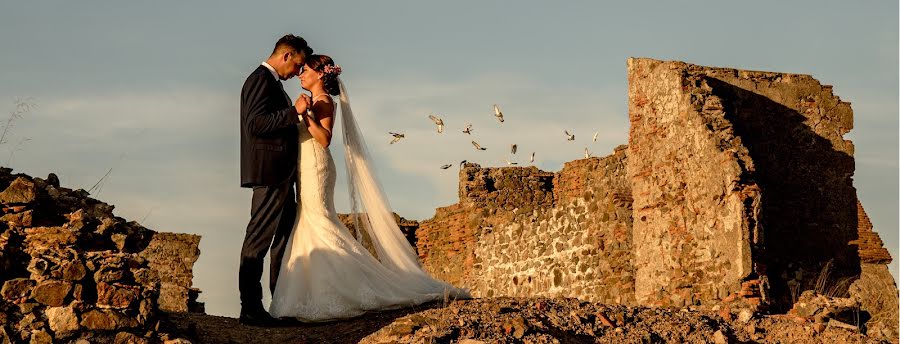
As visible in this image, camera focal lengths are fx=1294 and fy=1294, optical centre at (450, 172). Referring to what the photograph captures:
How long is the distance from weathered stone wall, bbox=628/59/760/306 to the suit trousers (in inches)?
211

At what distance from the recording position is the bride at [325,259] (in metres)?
9.92

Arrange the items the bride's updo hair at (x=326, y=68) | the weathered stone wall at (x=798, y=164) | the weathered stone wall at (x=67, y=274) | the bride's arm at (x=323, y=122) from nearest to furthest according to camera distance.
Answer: the weathered stone wall at (x=67, y=274), the bride's arm at (x=323, y=122), the bride's updo hair at (x=326, y=68), the weathered stone wall at (x=798, y=164)

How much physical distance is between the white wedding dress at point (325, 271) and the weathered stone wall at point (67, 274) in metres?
1.21

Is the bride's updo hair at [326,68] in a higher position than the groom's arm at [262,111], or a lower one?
higher

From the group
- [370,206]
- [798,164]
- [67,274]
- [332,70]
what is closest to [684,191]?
[798,164]

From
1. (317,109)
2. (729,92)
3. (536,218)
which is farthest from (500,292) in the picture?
(317,109)

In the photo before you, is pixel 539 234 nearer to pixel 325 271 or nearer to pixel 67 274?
pixel 325 271

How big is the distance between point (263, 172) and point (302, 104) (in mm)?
597

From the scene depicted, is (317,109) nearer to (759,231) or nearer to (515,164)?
(759,231)

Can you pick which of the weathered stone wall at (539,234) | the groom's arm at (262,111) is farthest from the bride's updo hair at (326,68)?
the weathered stone wall at (539,234)

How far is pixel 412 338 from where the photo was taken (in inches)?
351

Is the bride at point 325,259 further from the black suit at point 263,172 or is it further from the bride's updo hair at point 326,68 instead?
the black suit at point 263,172

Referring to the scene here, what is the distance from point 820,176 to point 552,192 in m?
9.38

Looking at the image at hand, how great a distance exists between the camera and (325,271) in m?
9.98
